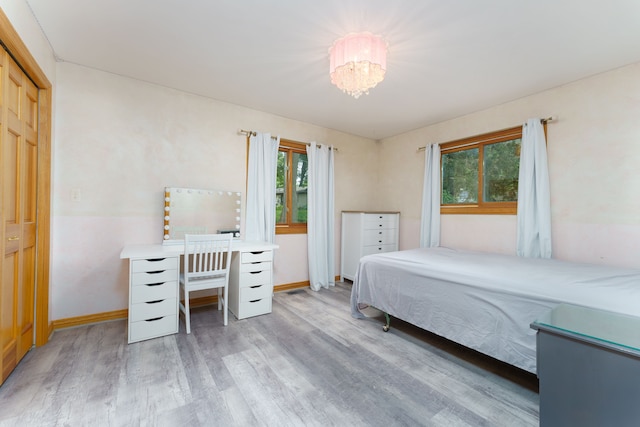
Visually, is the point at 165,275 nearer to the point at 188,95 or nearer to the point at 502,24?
the point at 188,95

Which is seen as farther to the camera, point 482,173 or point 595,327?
point 482,173

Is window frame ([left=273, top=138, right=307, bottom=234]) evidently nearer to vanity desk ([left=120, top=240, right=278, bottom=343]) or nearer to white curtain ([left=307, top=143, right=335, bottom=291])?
white curtain ([left=307, top=143, right=335, bottom=291])

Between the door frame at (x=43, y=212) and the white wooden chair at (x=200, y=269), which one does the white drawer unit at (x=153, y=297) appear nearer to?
the white wooden chair at (x=200, y=269)

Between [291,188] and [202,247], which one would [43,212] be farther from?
[291,188]

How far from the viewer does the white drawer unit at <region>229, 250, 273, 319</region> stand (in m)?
2.74

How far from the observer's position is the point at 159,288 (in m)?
2.32

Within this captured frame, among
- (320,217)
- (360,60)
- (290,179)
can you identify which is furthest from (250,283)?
(360,60)

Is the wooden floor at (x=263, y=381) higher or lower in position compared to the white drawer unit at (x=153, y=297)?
lower

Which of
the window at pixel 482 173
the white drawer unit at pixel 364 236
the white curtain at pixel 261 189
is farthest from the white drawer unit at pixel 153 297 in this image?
the window at pixel 482 173

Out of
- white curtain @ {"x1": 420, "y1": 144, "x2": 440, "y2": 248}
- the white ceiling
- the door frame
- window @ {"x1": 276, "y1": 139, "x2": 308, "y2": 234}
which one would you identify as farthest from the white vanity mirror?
white curtain @ {"x1": 420, "y1": 144, "x2": 440, "y2": 248}

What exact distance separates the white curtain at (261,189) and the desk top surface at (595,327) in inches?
114

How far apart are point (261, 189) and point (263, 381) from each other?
7.19 ft

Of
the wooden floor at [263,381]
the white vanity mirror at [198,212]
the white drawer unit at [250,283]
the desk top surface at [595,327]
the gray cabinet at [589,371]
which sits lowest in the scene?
the wooden floor at [263,381]

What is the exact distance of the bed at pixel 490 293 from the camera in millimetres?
1604
